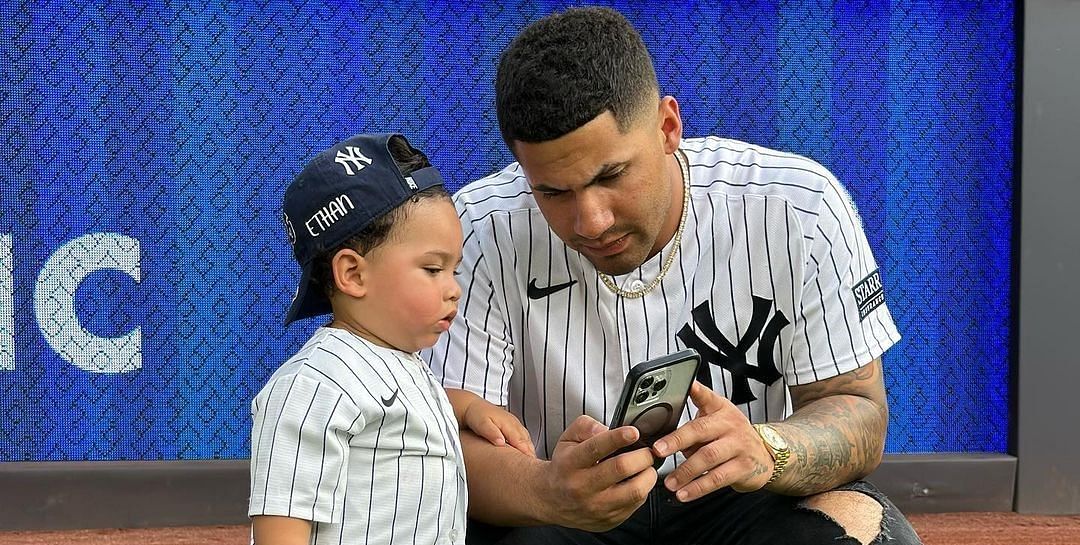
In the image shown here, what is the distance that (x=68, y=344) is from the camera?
129 inches

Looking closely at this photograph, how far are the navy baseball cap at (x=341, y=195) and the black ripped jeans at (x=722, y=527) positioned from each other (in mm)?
598

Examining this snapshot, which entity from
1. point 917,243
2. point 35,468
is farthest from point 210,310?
point 917,243

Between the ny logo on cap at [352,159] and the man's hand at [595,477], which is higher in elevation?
the ny logo on cap at [352,159]

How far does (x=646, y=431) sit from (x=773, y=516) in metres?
0.40

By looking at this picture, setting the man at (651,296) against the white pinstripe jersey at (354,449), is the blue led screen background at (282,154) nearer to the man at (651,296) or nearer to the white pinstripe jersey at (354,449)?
the man at (651,296)

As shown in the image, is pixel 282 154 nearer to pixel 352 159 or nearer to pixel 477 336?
pixel 477 336

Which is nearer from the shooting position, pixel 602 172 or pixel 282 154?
pixel 602 172

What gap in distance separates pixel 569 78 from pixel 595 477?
67 centimetres

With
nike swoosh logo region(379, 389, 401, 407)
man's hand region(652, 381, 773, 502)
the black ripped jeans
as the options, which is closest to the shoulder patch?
the black ripped jeans

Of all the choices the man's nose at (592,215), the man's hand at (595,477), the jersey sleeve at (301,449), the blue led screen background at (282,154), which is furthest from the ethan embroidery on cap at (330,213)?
the blue led screen background at (282,154)

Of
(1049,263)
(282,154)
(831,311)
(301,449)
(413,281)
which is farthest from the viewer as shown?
(1049,263)

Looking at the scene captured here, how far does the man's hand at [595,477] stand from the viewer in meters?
1.61

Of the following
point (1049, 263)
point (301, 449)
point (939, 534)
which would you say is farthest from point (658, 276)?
point (1049, 263)

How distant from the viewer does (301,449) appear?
1616 millimetres
